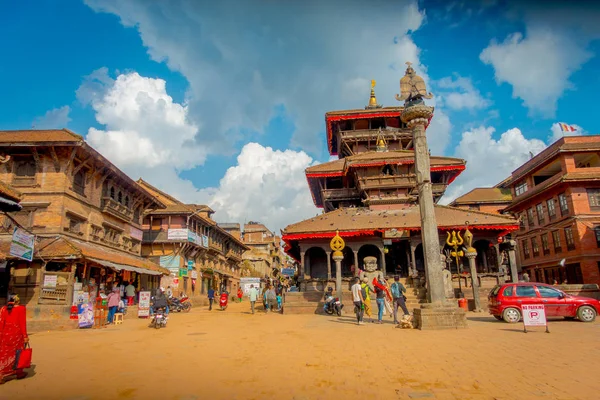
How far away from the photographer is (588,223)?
30062 mm

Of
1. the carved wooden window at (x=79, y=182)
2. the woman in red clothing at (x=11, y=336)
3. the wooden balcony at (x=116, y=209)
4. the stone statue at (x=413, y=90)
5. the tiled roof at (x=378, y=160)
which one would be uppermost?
the tiled roof at (x=378, y=160)

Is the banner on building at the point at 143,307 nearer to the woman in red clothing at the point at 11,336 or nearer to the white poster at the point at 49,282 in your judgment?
the white poster at the point at 49,282

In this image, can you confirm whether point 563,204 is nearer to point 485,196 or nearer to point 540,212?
point 540,212

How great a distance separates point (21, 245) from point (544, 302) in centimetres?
2030

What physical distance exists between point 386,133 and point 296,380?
32.5 metres

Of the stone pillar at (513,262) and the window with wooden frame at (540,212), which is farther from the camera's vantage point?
the window with wooden frame at (540,212)

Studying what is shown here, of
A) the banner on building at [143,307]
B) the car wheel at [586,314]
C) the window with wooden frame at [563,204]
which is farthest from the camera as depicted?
the window with wooden frame at [563,204]

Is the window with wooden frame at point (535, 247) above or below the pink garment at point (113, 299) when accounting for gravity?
above

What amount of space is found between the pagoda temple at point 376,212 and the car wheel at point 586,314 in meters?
8.30

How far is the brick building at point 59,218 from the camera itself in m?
17.8

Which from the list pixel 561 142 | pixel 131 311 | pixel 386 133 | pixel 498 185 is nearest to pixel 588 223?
pixel 561 142

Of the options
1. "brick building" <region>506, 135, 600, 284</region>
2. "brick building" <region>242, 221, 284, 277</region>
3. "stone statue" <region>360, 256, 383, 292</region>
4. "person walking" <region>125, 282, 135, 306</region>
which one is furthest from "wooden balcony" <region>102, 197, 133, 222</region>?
"brick building" <region>242, 221, 284, 277</region>

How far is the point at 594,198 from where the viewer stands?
30609 millimetres

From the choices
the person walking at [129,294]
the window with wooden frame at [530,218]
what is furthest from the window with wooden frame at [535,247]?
the person walking at [129,294]
